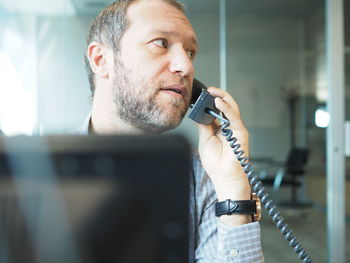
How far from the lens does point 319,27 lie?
125 inches

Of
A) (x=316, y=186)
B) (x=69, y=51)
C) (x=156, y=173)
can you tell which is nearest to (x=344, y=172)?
(x=316, y=186)

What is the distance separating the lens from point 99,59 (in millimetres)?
998

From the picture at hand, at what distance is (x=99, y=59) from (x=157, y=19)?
0.56 feet

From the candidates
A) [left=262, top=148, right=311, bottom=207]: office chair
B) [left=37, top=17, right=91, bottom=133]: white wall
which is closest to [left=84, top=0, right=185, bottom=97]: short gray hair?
[left=37, top=17, right=91, bottom=133]: white wall

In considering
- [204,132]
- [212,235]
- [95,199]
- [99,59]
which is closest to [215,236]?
[212,235]

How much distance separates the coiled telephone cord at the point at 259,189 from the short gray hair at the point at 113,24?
278 millimetres

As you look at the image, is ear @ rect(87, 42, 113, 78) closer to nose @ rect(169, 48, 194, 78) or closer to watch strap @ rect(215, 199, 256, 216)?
nose @ rect(169, 48, 194, 78)

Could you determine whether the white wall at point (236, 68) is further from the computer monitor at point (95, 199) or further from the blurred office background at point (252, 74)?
the computer monitor at point (95, 199)

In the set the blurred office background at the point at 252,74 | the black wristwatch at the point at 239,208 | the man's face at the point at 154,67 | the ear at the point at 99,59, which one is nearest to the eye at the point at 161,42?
the man's face at the point at 154,67

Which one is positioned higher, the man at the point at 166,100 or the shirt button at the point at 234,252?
the man at the point at 166,100

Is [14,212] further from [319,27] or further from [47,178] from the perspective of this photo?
[319,27]

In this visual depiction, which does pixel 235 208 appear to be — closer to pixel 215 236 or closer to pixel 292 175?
pixel 215 236

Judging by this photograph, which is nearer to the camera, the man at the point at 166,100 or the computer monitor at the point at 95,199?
the computer monitor at the point at 95,199

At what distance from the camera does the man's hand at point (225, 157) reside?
2.86ft
